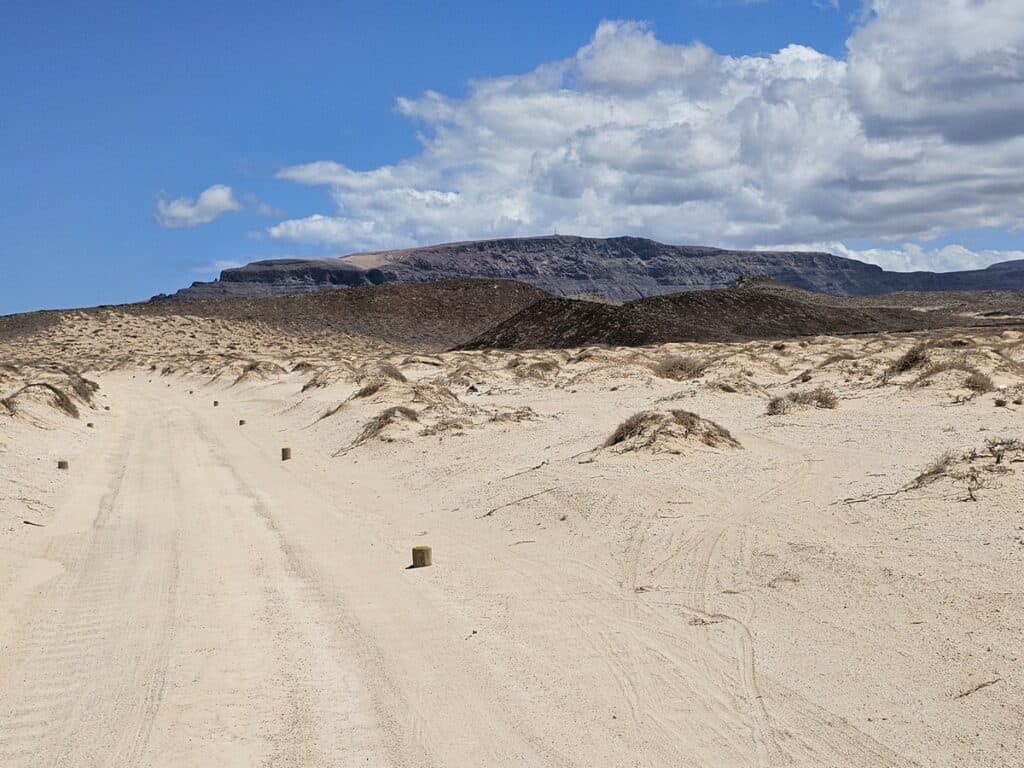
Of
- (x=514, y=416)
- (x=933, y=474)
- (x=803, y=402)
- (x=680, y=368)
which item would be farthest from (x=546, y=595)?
(x=680, y=368)

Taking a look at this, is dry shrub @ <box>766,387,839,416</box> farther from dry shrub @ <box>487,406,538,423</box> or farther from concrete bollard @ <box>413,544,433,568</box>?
concrete bollard @ <box>413,544,433,568</box>

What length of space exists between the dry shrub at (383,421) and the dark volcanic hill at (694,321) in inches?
1403

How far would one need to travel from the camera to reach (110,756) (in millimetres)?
6094

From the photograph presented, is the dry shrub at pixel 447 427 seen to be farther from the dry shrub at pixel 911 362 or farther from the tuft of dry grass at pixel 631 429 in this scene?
the dry shrub at pixel 911 362

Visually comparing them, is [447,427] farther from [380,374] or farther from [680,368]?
[380,374]

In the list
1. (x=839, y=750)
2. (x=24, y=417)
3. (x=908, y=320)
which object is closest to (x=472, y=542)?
(x=839, y=750)

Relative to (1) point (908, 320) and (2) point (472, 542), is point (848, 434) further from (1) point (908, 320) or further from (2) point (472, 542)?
(1) point (908, 320)

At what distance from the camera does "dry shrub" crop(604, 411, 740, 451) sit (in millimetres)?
15195

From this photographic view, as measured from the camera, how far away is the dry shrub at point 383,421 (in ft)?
69.8

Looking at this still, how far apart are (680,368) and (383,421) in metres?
13.6

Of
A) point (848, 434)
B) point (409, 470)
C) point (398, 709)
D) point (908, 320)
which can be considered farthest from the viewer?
point (908, 320)

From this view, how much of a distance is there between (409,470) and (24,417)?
1276 cm

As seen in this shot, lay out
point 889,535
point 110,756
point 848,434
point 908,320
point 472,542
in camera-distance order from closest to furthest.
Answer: point 110,756, point 889,535, point 472,542, point 848,434, point 908,320

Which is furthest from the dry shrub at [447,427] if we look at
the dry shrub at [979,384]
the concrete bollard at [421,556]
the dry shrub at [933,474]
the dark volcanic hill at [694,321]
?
the dark volcanic hill at [694,321]
